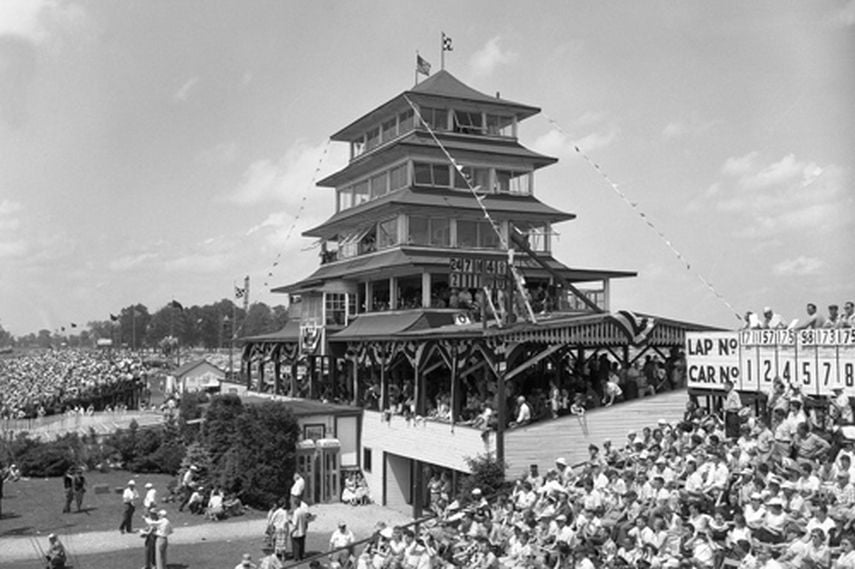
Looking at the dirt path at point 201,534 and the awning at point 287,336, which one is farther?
the awning at point 287,336

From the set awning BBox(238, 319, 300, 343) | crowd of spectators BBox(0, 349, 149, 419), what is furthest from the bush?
crowd of spectators BBox(0, 349, 149, 419)

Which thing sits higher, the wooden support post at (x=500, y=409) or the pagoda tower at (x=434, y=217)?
the pagoda tower at (x=434, y=217)

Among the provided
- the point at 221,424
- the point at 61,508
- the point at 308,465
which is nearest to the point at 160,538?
the point at 61,508

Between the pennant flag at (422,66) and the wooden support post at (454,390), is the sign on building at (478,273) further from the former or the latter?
the pennant flag at (422,66)

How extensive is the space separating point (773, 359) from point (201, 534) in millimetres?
18214

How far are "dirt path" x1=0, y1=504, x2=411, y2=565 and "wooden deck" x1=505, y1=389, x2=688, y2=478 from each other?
6.14 m

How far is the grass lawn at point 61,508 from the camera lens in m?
29.5

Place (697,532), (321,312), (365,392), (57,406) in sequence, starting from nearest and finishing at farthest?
1. (697,532)
2. (365,392)
3. (321,312)
4. (57,406)

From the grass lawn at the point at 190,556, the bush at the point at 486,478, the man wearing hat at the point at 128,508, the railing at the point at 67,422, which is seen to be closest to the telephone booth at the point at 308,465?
the grass lawn at the point at 190,556

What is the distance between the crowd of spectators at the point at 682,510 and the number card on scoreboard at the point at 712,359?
125 centimetres

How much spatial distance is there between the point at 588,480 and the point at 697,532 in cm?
521

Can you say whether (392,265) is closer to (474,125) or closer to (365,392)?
(365,392)

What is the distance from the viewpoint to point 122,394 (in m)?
68.2

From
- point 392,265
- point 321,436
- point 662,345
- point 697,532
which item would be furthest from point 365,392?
point 697,532
